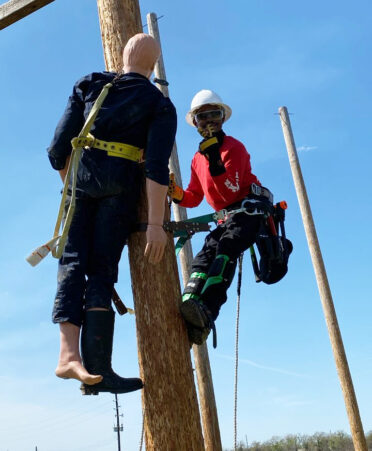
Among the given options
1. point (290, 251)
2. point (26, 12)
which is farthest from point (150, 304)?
point (26, 12)

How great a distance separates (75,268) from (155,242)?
16.4 inches

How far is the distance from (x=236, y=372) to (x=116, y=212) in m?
2.30

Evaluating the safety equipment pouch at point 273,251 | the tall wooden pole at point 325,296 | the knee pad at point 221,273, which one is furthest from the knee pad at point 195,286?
the tall wooden pole at point 325,296

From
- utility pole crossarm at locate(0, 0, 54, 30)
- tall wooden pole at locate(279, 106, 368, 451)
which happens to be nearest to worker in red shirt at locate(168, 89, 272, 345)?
utility pole crossarm at locate(0, 0, 54, 30)

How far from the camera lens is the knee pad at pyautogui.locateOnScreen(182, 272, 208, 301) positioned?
3.71 m

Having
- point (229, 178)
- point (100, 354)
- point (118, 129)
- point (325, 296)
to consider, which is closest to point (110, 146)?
point (118, 129)

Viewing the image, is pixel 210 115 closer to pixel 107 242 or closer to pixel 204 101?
pixel 204 101

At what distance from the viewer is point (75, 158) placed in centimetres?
308

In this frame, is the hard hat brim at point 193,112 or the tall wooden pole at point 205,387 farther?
the tall wooden pole at point 205,387

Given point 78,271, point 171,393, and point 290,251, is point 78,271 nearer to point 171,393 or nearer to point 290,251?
point 171,393

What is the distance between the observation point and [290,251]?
4512 mm

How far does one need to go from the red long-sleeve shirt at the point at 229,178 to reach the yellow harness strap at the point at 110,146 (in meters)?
1.04

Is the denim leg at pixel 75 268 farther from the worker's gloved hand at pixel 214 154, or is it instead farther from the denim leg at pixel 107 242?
the worker's gloved hand at pixel 214 154

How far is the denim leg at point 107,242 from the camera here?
3.03 m
